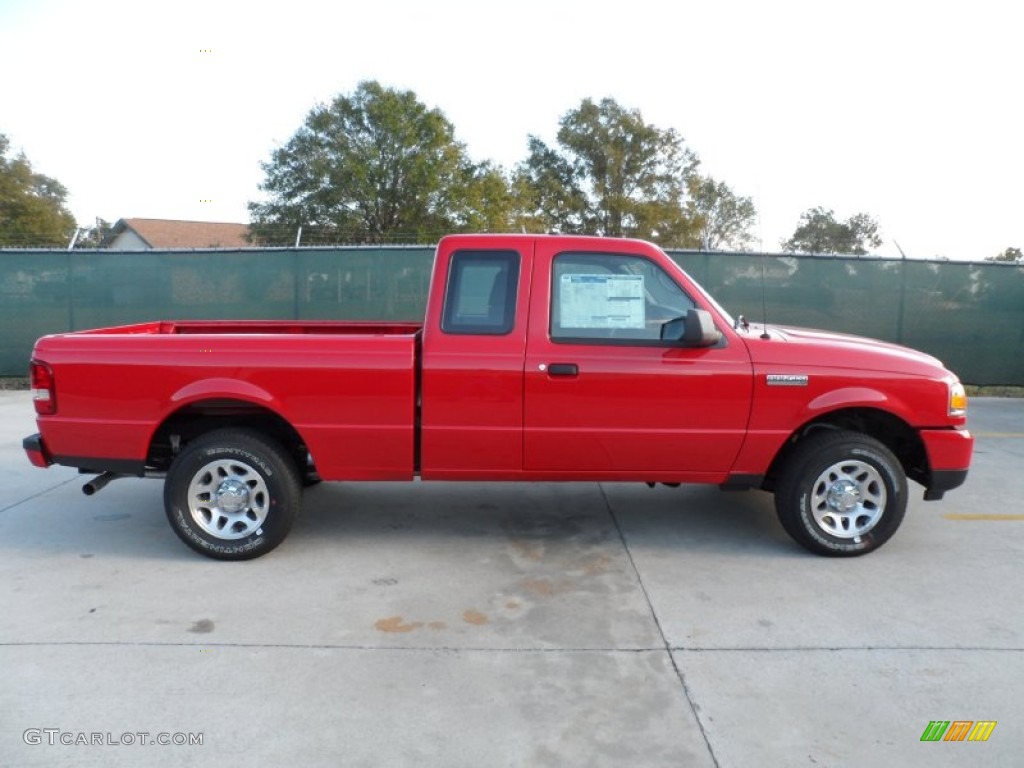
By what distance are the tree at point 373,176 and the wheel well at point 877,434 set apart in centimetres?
2712

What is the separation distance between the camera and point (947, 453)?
15.5 feet

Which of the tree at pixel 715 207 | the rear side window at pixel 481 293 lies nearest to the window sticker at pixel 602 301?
the rear side window at pixel 481 293

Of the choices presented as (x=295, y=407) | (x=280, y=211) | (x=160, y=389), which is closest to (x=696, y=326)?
(x=295, y=407)

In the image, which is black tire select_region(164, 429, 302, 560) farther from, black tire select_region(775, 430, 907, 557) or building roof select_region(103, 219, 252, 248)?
building roof select_region(103, 219, 252, 248)

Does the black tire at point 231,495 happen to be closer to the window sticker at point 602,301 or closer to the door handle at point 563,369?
the door handle at point 563,369

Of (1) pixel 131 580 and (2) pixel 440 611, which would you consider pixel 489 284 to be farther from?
(1) pixel 131 580

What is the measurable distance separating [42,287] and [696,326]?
414 inches

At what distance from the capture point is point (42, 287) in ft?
37.2

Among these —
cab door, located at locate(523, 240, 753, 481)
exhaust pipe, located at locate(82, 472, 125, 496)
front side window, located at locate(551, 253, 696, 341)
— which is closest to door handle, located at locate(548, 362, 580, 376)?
cab door, located at locate(523, 240, 753, 481)

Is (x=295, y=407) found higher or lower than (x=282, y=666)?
higher

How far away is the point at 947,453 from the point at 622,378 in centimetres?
205

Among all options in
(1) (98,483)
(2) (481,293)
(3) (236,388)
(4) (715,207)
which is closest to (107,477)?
(1) (98,483)

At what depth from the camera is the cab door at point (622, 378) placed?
4582mm

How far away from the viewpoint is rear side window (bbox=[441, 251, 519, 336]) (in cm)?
466
